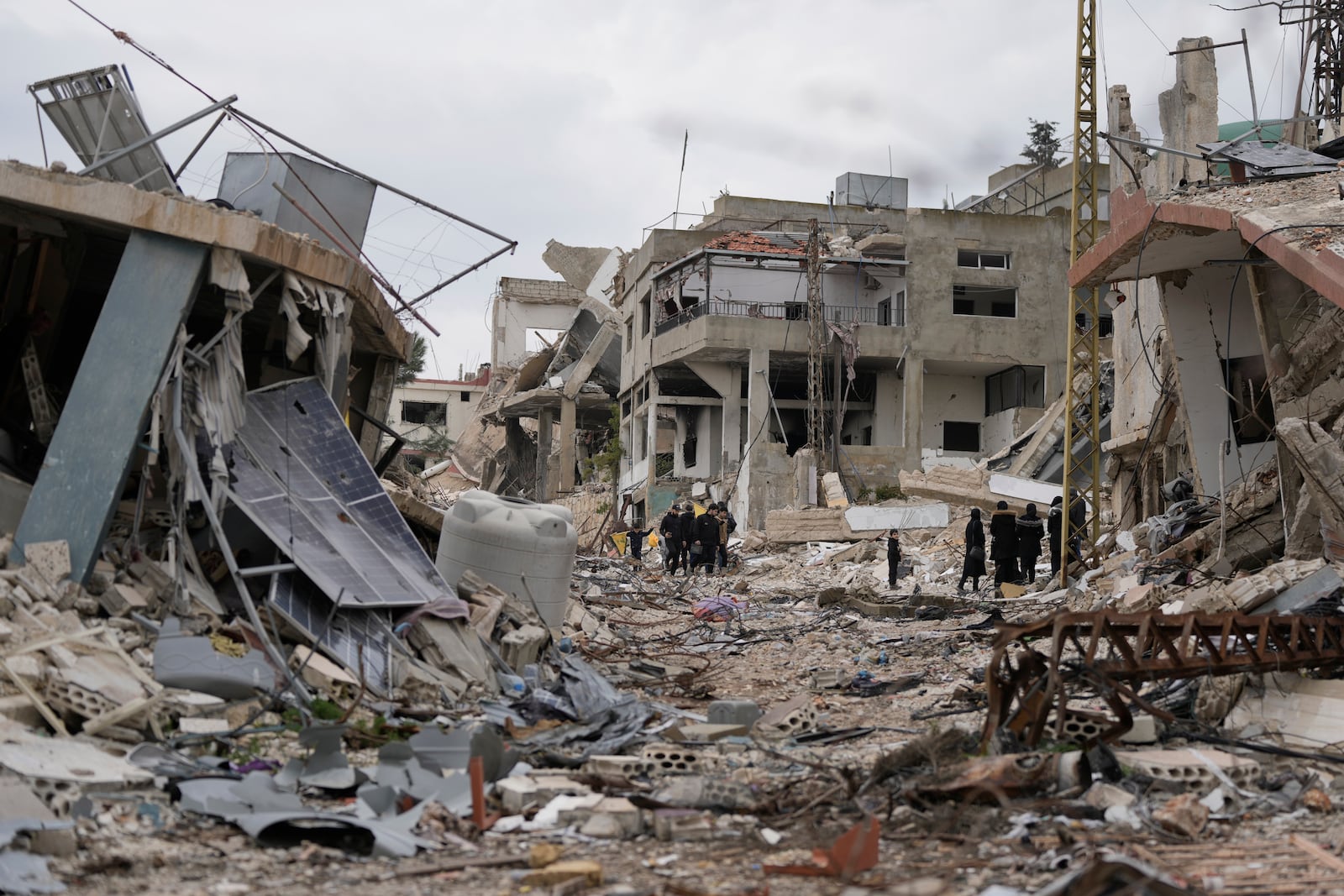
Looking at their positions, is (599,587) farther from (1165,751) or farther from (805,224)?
(805,224)

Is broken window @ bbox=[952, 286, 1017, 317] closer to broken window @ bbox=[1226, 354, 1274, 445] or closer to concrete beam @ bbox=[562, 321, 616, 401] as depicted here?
concrete beam @ bbox=[562, 321, 616, 401]

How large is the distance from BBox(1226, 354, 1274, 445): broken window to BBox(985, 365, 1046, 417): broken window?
1963 cm

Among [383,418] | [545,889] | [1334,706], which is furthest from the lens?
[383,418]

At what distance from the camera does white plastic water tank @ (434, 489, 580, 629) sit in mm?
12367

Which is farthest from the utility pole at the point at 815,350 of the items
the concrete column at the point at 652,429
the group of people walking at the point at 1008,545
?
the group of people walking at the point at 1008,545

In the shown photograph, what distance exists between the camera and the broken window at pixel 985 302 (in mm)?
38719

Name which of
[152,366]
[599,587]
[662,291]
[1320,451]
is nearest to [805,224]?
[662,291]

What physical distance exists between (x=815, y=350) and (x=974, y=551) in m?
15.7

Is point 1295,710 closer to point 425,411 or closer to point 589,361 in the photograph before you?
point 589,361

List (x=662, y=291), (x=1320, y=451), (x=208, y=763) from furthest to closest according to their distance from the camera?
1. (x=662, y=291)
2. (x=1320, y=451)
3. (x=208, y=763)

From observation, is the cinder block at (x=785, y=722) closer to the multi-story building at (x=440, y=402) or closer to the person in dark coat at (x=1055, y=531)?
the person in dark coat at (x=1055, y=531)

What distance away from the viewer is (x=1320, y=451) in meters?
11.9

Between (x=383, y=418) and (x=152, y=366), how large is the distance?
24.7 ft

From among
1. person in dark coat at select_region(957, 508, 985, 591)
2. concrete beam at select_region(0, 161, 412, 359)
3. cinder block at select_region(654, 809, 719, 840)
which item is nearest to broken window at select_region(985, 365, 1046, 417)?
person in dark coat at select_region(957, 508, 985, 591)
